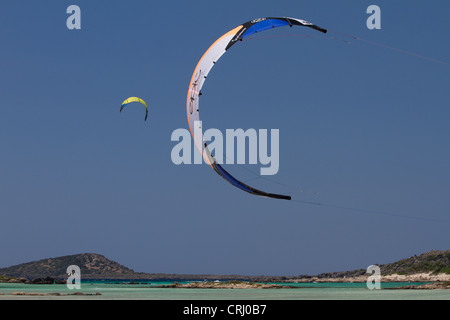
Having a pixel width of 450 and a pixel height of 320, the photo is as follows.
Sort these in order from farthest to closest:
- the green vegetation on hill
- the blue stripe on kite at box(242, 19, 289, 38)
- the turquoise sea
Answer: the green vegetation on hill < the turquoise sea < the blue stripe on kite at box(242, 19, 289, 38)

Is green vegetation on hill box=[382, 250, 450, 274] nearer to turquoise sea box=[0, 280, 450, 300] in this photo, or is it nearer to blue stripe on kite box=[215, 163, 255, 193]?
turquoise sea box=[0, 280, 450, 300]

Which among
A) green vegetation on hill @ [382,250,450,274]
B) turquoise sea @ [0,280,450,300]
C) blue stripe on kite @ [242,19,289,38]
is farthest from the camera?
green vegetation on hill @ [382,250,450,274]

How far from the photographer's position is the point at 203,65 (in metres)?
25.2

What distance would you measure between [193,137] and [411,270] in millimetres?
127671

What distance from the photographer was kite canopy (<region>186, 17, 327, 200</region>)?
24828 millimetres

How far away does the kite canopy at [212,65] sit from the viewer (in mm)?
24828

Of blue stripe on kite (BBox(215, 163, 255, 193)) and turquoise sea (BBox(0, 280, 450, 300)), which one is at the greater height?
blue stripe on kite (BBox(215, 163, 255, 193))

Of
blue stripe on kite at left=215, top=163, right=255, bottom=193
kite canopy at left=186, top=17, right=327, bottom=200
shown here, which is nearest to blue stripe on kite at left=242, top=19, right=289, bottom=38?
kite canopy at left=186, top=17, right=327, bottom=200

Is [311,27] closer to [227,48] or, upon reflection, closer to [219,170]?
[227,48]

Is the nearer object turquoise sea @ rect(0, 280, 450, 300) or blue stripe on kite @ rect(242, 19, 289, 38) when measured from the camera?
blue stripe on kite @ rect(242, 19, 289, 38)

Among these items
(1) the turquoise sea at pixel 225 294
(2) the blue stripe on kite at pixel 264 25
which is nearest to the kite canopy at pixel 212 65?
(2) the blue stripe on kite at pixel 264 25

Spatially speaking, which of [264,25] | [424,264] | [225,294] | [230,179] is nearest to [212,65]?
[264,25]

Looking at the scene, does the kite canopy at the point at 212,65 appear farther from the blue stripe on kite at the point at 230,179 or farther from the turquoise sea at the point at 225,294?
the turquoise sea at the point at 225,294
